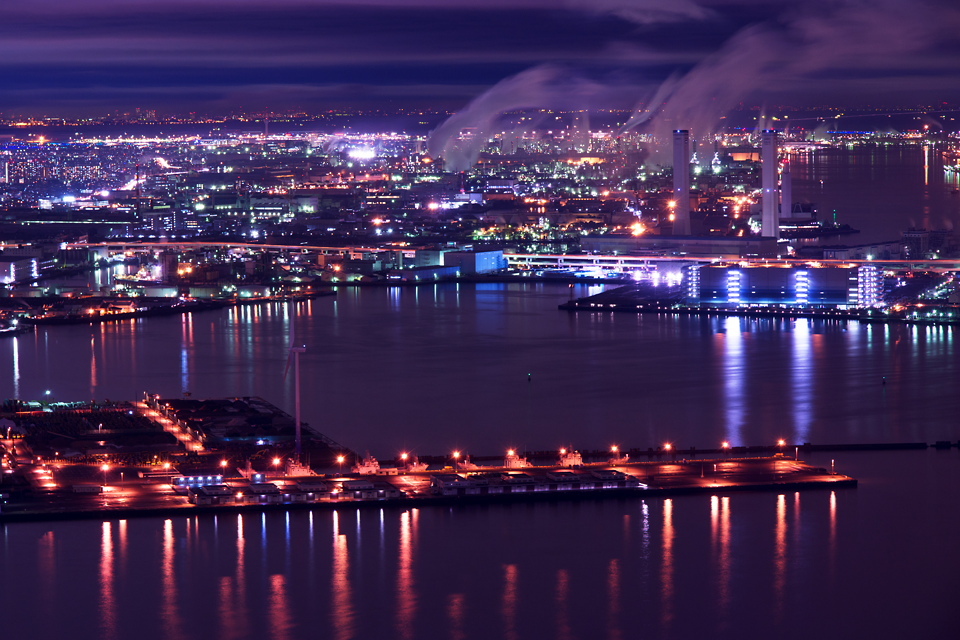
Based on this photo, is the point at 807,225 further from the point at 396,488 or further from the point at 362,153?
the point at 362,153

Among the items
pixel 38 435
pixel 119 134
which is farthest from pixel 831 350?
pixel 119 134

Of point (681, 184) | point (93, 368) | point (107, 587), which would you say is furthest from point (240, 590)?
point (681, 184)

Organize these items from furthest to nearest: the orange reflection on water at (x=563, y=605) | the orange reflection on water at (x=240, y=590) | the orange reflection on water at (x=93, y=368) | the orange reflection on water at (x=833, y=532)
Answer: the orange reflection on water at (x=93, y=368) → the orange reflection on water at (x=833, y=532) → the orange reflection on water at (x=240, y=590) → the orange reflection on water at (x=563, y=605)

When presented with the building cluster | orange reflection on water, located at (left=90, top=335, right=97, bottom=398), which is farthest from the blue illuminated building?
orange reflection on water, located at (left=90, top=335, right=97, bottom=398)

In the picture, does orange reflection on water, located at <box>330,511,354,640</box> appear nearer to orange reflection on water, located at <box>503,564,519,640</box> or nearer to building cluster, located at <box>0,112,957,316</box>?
orange reflection on water, located at <box>503,564,519,640</box>

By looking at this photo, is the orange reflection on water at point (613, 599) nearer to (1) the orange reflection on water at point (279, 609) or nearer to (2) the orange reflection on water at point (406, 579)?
(2) the orange reflection on water at point (406, 579)

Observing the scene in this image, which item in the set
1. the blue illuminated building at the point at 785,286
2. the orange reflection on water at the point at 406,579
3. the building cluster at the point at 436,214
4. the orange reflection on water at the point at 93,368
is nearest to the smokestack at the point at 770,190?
the building cluster at the point at 436,214
